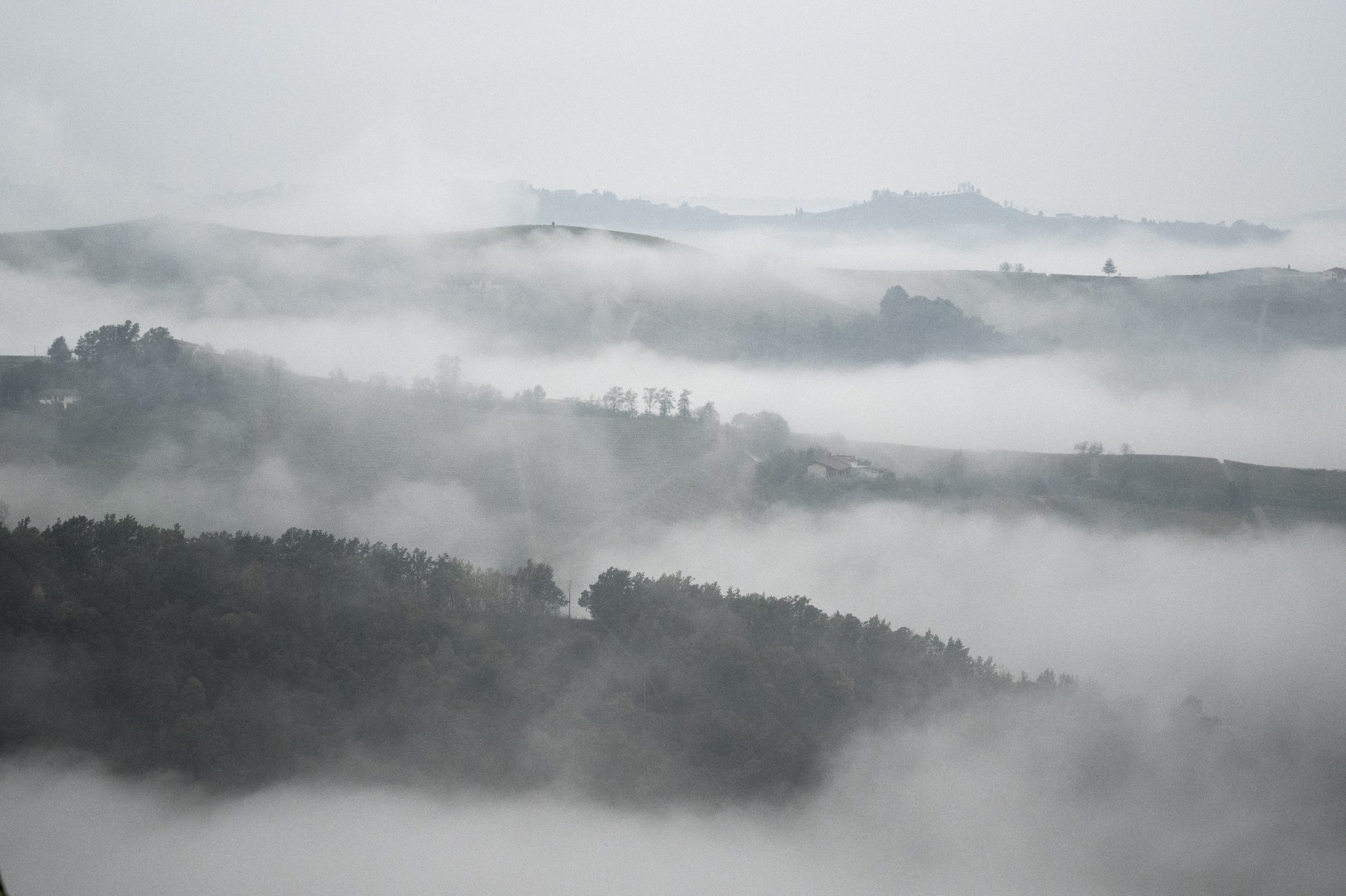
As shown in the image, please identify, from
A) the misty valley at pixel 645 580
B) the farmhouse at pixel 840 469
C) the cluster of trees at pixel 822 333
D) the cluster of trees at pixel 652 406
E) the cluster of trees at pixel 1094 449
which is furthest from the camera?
the cluster of trees at pixel 822 333

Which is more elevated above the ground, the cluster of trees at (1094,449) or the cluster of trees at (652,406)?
the cluster of trees at (652,406)

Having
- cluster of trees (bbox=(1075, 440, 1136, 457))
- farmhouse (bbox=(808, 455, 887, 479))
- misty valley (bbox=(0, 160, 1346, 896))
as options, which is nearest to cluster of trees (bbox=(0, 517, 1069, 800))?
misty valley (bbox=(0, 160, 1346, 896))

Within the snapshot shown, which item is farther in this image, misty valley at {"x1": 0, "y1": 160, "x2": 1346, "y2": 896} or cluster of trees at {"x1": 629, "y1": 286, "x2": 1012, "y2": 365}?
cluster of trees at {"x1": 629, "y1": 286, "x2": 1012, "y2": 365}

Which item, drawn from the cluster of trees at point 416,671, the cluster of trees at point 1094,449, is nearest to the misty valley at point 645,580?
the cluster of trees at point 416,671

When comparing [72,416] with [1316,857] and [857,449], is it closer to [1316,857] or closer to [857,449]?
[857,449]

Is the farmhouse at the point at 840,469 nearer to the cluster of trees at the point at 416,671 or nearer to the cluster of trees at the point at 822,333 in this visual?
the cluster of trees at the point at 416,671

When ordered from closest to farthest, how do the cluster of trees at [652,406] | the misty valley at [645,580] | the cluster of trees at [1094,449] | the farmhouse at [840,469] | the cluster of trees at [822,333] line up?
the misty valley at [645,580] < the farmhouse at [840,469] < the cluster of trees at [1094,449] < the cluster of trees at [652,406] < the cluster of trees at [822,333]

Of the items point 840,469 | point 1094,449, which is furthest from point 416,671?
point 1094,449

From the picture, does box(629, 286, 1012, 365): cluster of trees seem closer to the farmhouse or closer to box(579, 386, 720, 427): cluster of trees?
box(579, 386, 720, 427): cluster of trees

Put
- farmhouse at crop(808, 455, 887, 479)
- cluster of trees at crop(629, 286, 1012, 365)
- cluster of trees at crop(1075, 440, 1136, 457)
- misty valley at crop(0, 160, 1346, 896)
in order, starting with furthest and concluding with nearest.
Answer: cluster of trees at crop(629, 286, 1012, 365) < cluster of trees at crop(1075, 440, 1136, 457) < farmhouse at crop(808, 455, 887, 479) < misty valley at crop(0, 160, 1346, 896)

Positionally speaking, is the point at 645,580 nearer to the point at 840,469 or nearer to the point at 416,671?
the point at 416,671

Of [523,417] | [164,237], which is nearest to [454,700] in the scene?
[523,417]
